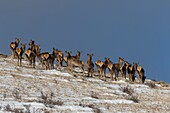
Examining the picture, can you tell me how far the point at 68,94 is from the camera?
22219mm

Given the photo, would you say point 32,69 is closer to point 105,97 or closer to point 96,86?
point 96,86

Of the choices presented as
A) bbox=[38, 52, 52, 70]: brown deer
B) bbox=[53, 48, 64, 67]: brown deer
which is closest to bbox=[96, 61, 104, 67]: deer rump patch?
bbox=[38, 52, 52, 70]: brown deer

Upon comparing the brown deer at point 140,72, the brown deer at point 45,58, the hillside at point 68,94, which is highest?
the brown deer at point 45,58

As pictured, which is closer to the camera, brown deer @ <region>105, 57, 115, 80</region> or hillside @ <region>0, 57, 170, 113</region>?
hillside @ <region>0, 57, 170, 113</region>

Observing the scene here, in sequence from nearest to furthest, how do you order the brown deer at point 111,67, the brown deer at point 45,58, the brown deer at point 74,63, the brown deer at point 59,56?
the brown deer at point 111,67, the brown deer at point 45,58, the brown deer at point 74,63, the brown deer at point 59,56

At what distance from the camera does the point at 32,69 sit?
30.1 metres

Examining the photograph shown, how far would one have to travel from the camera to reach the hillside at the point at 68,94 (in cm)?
1859

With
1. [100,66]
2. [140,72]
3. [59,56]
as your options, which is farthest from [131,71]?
[59,56]

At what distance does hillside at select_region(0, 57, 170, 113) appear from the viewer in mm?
18594

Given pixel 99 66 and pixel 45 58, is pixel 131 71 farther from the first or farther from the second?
pixel 45 58

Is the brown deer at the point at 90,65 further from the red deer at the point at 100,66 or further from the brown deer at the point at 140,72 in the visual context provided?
the brown deer at the point at 140,72

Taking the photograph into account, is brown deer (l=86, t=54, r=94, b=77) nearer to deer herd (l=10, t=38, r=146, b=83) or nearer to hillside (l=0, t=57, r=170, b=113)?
deer herd (l=10, t=38, r=146, b=83)

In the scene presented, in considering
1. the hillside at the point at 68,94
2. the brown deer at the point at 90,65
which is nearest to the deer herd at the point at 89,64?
the brown deer at the point at 90,65

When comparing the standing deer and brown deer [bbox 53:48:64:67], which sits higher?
brown deer [bbox 53:48:64:67]
